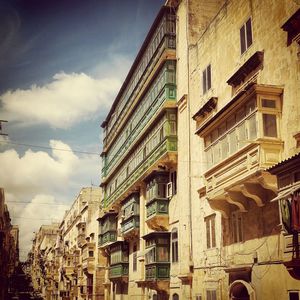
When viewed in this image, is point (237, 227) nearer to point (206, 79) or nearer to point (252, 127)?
point (252, 127)

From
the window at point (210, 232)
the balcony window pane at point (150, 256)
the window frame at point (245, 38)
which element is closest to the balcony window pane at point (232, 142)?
the window frame at point (245, 38)

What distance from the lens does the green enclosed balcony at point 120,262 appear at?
33.3 meters

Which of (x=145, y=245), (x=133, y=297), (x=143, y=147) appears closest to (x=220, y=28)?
(x=143, y=147)

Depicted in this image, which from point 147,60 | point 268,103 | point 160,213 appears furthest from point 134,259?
point 268,103

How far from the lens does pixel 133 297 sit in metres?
30.5

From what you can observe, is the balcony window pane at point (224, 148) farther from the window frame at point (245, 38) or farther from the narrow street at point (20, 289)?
the narrow street at point (20, 289)

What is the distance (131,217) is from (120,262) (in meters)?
5.15

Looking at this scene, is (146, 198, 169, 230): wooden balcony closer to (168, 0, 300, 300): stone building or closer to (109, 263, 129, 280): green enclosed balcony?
(168, 0, 300, 300): stone building

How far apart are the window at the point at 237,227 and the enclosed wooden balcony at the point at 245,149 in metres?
0.27

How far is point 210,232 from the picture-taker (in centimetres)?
1889

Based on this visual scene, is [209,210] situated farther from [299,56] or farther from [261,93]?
[299,56]

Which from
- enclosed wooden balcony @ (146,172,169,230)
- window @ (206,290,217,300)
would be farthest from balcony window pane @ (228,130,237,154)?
enclosed wooden balcony @ (146,172,169,230)

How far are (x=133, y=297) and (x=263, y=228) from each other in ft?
60.4

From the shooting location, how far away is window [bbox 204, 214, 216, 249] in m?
18.6
